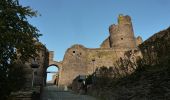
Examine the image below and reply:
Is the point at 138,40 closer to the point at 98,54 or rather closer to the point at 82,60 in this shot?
the point at 98,54

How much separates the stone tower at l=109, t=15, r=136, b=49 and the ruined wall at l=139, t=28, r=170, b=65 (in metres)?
32.4

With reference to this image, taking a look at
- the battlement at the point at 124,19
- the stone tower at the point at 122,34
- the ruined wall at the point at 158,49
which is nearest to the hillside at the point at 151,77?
the ruined wall at the point at 158,49

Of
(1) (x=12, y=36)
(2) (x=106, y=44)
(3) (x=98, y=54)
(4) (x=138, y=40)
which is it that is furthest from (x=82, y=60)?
(1) (x=12, y=36)

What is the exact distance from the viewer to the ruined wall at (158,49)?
29.6ft

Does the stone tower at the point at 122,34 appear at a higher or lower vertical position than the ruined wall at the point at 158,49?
higher

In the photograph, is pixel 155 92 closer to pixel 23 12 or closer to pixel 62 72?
pixel 23 12

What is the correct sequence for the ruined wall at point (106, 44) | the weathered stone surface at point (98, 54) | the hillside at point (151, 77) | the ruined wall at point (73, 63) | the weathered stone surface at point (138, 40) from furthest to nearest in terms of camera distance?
1. the ruined wall at point (106, 44)
2. the weathered stone surface at point (138, 40)
3. the weathered stone surface at point (98, 54)
4. the ruined wall at point (73, 63)
5. the hillside at point (151, 77)

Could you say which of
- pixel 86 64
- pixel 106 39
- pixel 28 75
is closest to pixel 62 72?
pixel 86 64

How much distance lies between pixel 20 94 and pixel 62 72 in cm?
2896

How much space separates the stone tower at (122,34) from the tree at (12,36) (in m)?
32.4

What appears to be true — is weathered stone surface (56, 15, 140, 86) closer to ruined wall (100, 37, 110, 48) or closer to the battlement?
the battlement

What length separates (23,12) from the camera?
38.3ft

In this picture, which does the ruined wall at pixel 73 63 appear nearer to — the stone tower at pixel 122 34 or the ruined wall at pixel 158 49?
the stone tower at pixel 122 34

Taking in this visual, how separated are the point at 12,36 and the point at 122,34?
3594 cm
